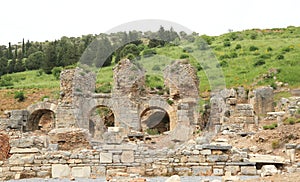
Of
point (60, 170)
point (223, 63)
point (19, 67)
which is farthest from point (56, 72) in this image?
point (60, 170)

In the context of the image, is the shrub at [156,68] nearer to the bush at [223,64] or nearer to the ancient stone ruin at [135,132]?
the bush at [223,64]

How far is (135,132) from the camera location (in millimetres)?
21422

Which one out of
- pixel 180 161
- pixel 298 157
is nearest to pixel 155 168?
pixel 180 161

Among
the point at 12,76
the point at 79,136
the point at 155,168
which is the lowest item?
the point at 155,168

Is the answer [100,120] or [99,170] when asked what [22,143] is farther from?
[100,120]

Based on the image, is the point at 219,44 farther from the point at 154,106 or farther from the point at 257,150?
the point at 257,150

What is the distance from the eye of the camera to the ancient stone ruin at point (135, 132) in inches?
410

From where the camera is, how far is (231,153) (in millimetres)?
10453

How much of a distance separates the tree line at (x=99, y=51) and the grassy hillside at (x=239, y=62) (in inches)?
41.9

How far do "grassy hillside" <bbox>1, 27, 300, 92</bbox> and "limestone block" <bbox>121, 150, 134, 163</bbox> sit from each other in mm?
20718

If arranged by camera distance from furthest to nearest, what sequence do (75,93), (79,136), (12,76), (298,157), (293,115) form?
1. (12,76)
2. (75,93)
3. (293,115)
4. (79,136)
5. (298,157)

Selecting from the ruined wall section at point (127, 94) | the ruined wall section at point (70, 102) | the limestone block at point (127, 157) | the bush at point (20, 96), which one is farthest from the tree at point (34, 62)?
the limestone block at point (127, 157)

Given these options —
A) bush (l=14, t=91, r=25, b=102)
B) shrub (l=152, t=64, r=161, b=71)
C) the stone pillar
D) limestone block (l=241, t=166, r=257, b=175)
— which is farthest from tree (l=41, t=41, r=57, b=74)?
limestone block (l=241, t=166, r=257, b=175)

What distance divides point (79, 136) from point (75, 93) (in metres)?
13.2
